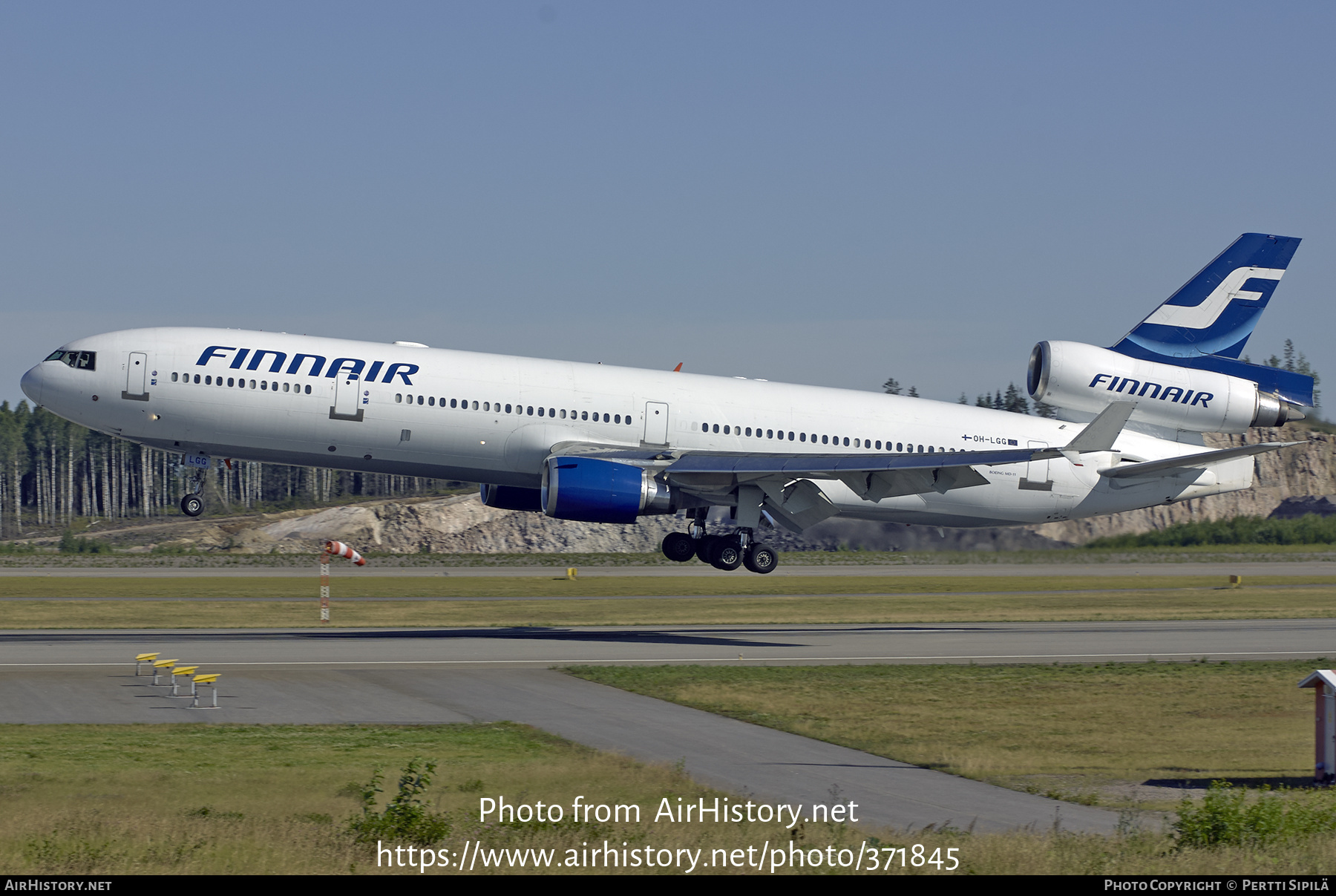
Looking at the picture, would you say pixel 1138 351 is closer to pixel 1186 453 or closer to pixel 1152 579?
pixel 1186 453

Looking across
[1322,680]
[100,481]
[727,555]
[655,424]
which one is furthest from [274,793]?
[100,481]

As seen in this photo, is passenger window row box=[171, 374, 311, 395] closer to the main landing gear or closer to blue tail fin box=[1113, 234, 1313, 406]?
the main landing gear

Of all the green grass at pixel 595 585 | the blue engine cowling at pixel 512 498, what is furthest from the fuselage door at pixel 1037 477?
the green grass at pixel 595 585

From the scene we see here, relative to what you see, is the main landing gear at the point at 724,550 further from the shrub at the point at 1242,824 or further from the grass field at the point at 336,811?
the shrub at the point at 1242,824

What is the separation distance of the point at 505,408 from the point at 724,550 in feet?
28.9

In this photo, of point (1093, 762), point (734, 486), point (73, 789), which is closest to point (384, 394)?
point (734, 486)

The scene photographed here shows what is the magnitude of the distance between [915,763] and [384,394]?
836 inches

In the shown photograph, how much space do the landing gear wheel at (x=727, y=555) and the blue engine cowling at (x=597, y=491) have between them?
147 inches

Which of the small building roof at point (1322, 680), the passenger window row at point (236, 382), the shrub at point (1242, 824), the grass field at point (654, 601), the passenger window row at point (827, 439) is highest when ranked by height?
Answer: the passenger window row at point (236, 382)

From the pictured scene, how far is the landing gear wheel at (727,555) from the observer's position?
138 ft

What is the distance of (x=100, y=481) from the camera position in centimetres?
15250

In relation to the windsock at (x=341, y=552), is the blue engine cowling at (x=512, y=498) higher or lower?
higher

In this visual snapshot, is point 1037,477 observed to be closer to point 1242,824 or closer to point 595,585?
point 595,585

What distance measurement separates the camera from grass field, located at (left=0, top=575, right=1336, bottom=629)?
48.1m
